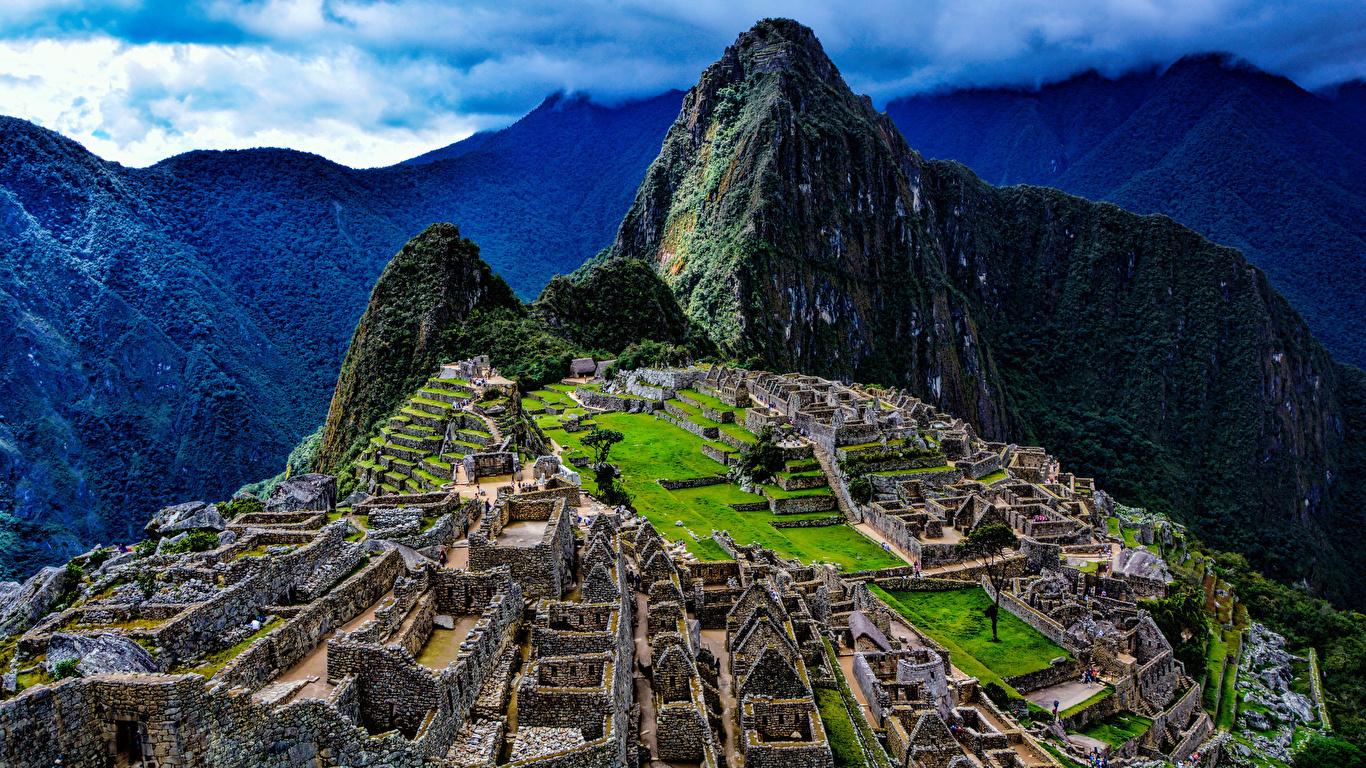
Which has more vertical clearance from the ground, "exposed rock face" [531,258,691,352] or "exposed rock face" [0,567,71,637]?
"exposed rock face" [531,258,691,352]

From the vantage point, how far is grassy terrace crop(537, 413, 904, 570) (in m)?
38.5

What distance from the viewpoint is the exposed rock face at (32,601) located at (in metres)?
12.7

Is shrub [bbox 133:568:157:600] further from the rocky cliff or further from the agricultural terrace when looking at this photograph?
the rocky cliff

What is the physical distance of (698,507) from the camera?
145ft

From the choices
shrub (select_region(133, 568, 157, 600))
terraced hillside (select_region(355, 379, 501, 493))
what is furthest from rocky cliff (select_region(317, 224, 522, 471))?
shrub (select_region(133, 568, 157, 600))

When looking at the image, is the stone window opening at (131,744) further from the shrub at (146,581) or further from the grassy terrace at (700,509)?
the grassy terrace at (700,509)

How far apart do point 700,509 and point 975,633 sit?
1502 cm

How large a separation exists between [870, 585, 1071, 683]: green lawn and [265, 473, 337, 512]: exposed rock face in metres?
→ 20.3

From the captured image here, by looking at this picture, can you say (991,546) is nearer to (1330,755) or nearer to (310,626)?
(1330,755)

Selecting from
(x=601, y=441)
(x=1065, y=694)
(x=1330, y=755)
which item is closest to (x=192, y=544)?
(x=1065, y=694)

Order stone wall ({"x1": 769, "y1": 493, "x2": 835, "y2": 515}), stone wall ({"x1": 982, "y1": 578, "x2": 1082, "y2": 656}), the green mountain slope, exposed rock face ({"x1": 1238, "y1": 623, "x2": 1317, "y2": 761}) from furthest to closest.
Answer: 1. the green mountain slope
2. stone wall ({"x1": 769, "y1": 493, "x2": 835, "y2": 515})
3. exposed rock face ({"x1": 1238, "y1": 623, "x2": 1317, "y2": 761})
4. stone wall ({"x1": 982, "y1": 578, "x2": 1082, "y2": 656})

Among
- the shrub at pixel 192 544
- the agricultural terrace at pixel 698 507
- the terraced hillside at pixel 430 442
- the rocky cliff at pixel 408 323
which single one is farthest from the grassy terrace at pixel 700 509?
the rocky cliff at pixel 408 323

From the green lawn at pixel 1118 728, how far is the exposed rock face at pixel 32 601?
91.9 feet

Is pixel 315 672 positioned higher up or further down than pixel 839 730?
higher up
